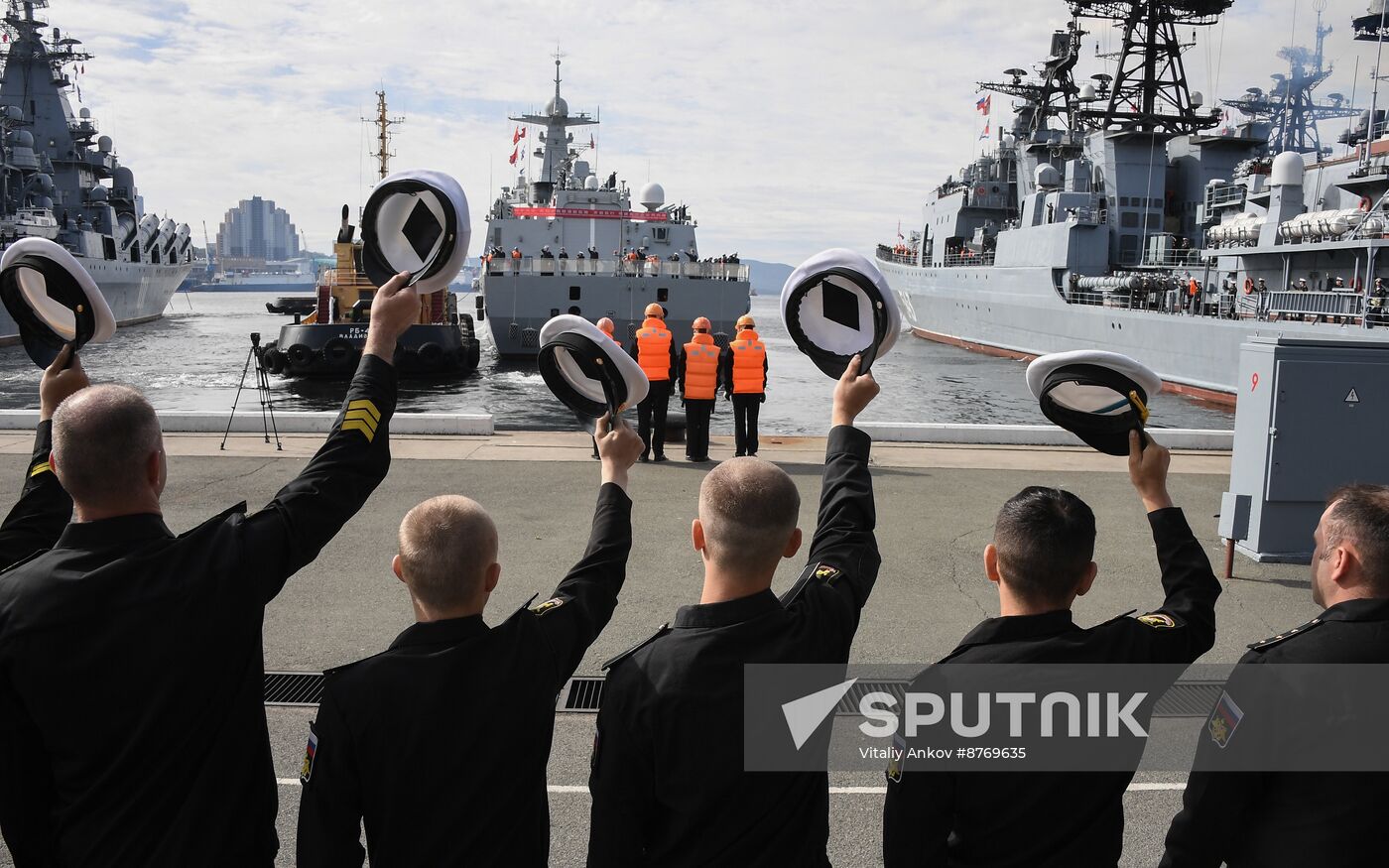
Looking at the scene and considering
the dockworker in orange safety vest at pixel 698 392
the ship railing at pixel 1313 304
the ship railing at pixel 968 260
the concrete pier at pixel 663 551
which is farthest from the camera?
the ship railing at pixel 968 260

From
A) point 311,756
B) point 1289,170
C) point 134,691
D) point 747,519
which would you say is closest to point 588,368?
point 747,519

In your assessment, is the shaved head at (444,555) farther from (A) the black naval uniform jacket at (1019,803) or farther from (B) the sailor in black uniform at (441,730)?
(A) the black naval uniform jacket at (1019,803)

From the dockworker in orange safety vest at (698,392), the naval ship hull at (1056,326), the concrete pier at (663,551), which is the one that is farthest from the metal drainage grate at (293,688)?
the naval ship hull at (1056,326)

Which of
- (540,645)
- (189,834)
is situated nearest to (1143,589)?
(540,645)

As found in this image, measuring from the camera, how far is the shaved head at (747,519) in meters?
2.02

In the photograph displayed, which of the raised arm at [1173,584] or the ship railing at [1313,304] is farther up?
the ship railing at [1313,304]

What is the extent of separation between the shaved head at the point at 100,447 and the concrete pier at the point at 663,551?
→ 3.01 ft

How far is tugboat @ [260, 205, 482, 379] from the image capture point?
2672 cm

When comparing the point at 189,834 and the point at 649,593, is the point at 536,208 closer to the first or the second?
the point at 649,593

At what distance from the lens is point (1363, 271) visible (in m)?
25.6

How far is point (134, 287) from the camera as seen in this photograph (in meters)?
57.5

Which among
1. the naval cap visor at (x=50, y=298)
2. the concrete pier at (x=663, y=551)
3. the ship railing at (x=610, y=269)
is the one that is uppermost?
the ship railing at (x=610, y=269)

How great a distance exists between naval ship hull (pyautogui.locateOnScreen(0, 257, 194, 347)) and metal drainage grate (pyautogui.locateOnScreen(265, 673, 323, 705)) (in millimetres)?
47557

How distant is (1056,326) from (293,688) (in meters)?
36.6
